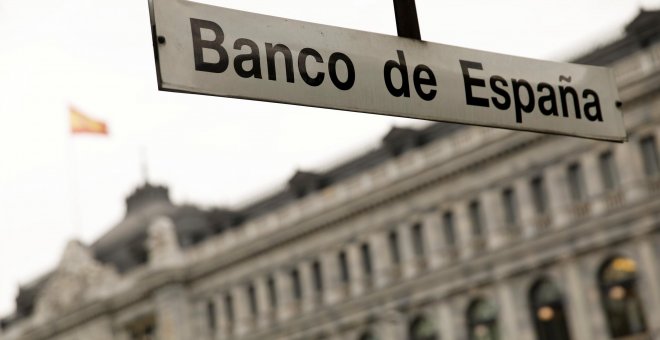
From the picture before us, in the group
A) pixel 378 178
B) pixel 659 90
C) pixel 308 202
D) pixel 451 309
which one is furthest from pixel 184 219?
pixel 659 90

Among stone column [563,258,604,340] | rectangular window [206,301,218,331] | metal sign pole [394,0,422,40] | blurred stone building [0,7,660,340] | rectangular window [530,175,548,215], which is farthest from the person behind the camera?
rectangular window [206,301,218,331]

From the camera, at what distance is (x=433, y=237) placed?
1796 inches

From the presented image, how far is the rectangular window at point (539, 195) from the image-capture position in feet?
139

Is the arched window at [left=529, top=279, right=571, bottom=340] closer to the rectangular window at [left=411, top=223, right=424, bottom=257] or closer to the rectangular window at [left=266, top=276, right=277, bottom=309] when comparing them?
the rectangular window at [left=411, top=223, right=424, bottom=257]

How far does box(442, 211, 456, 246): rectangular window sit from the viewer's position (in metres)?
45.6

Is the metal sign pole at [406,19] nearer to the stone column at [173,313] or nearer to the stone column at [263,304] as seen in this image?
the stone column at [263,304]

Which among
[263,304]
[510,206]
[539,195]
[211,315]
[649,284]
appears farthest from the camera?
[211,315]

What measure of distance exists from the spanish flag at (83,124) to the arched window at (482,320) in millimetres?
25520

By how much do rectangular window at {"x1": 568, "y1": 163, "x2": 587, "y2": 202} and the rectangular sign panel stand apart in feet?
120

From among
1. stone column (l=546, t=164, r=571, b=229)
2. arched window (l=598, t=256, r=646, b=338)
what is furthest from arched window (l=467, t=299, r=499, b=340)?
arched window (l=598, t=256, r=646, b=338)

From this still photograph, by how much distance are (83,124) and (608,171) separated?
3104 centimetres

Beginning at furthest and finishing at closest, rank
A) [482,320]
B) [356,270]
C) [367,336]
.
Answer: [356,270] → [367,336] → [482,320]

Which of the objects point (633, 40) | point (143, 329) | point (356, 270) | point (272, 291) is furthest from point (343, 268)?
point (633, 40)

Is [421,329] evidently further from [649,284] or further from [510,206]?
[649,284]
